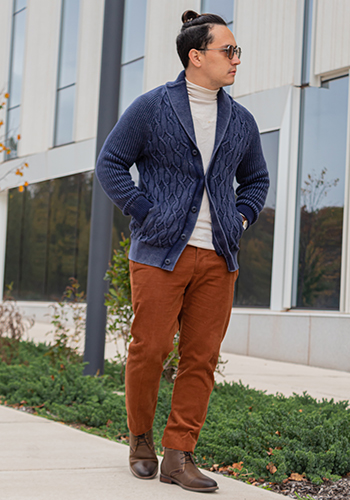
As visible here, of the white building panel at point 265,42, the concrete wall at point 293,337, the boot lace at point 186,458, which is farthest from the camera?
the white building panel at point 265,42

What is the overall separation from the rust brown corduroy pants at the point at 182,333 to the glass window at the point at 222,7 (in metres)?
9.98

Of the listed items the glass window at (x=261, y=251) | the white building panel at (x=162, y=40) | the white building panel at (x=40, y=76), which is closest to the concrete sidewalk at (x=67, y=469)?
the glass window at (x=261, y=251)

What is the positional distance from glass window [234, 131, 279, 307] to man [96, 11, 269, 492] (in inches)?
320

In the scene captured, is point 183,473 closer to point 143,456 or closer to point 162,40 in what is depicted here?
point 143,456

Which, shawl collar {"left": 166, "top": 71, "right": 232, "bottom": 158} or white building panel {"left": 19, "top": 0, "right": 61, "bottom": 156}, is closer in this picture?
shawl collar {"left": 166, "top": 71, "right": 232, "bottom": 158}

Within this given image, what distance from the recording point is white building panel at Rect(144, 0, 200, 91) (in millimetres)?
13336

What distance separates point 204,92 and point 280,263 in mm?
8023

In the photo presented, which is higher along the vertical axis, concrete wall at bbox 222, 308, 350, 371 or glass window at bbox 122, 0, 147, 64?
glass window at bbox 122, 0, 147, 64

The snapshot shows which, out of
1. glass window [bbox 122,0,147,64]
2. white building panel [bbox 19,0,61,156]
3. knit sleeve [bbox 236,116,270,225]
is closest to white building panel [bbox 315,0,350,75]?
glass window [bbox 122,0,147,64]

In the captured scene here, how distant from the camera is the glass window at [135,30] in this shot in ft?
47.6

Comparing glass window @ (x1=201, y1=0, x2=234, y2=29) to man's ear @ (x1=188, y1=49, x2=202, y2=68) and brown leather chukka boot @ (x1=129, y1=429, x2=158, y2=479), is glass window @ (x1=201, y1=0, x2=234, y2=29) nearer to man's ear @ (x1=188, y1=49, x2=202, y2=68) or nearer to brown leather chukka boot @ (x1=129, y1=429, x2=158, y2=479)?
man's ear @ (x1=188, y1=49, x2=202, y2=68)

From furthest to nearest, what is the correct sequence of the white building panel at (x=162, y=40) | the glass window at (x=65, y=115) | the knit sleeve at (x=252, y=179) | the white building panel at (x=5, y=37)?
the white building panel at (x=5, y=37) < the glass window at (x=65, y=115) < the white building panel at (x=162, y=40) < the knit sleeve at (x=252, y=179)

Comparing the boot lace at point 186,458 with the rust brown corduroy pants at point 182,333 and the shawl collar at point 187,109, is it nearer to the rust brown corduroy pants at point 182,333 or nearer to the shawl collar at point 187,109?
the rust brown corduroy pants at point 182,333

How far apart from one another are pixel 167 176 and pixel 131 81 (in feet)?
40.4
